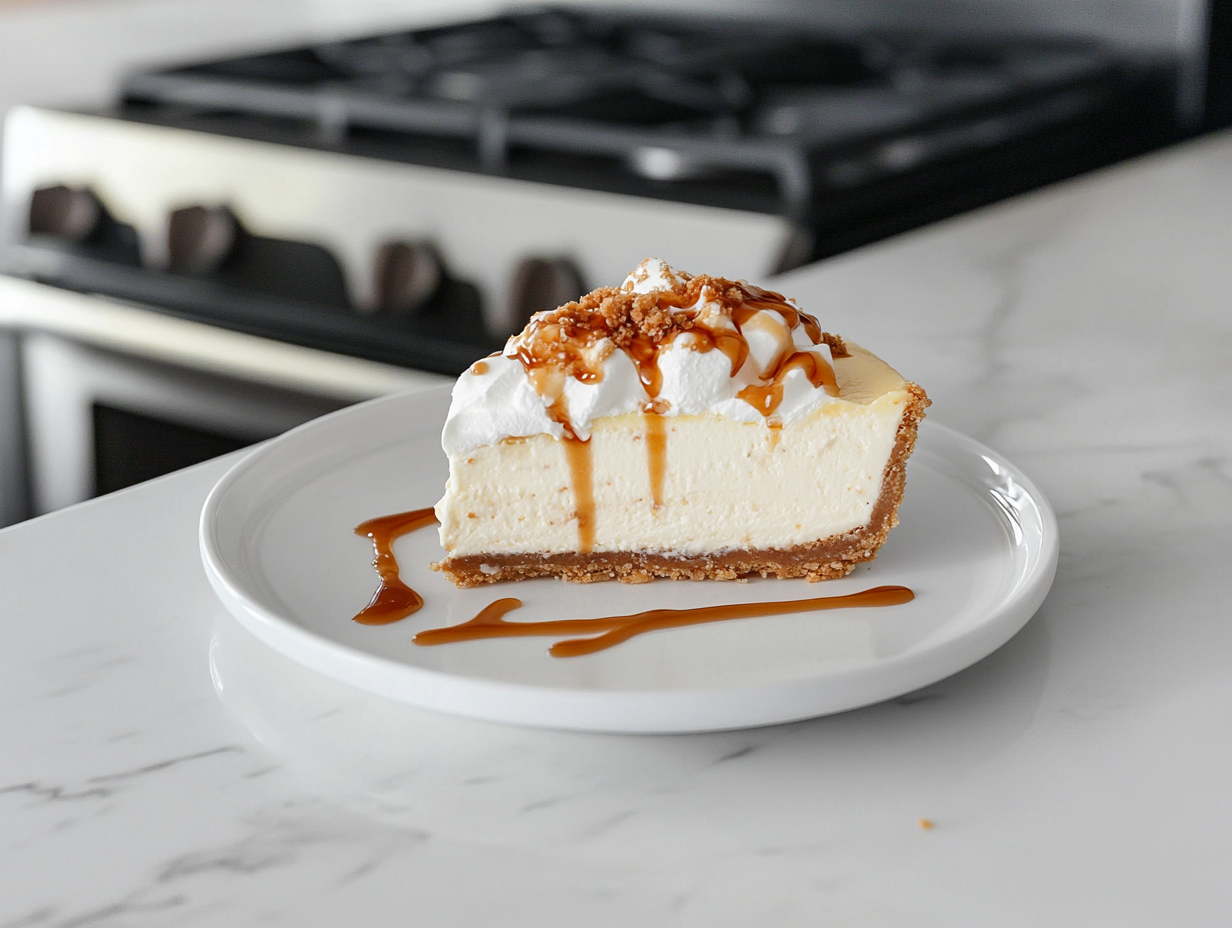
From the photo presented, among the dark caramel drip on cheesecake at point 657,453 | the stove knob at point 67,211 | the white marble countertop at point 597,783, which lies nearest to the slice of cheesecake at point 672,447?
the dark caramel drip on cheesecake at point 657,453

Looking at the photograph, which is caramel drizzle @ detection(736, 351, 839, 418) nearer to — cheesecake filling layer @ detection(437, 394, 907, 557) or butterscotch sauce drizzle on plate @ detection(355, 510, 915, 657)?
cheesecake filling layer @ detection(437, 394, 907, 557)

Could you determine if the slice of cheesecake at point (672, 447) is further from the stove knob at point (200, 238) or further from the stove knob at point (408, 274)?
the stove knob at point (200, 238)

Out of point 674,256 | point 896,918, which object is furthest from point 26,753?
point 674,256

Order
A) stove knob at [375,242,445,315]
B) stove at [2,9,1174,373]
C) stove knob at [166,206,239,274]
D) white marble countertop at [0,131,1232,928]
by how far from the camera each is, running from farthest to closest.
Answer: stove knob at [166,206,239,274]
stove knob at [375,242,445,315]
stove at [2,9,1174,373]
white marble countertop at [0,131,1232,928]

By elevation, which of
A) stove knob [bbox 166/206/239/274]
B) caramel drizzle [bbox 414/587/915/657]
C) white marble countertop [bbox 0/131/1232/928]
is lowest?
white marble countertop [bbox 0/131/1232/928]

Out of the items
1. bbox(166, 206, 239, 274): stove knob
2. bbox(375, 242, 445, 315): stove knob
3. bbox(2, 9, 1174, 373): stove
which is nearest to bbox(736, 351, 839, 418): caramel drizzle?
bbox(2, 9, 1174, 373): stove

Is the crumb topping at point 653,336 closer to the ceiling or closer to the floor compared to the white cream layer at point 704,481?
closer to the ceiling

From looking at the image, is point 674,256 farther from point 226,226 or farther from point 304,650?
point 304,650

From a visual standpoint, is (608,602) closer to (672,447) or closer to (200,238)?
(672,447)
